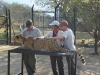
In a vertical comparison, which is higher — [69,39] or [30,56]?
[69,39]

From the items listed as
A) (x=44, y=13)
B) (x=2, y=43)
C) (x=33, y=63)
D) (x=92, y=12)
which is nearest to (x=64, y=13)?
(x=44, y=13)

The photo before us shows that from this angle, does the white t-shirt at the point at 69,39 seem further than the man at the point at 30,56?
No

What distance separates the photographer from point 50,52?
441cm

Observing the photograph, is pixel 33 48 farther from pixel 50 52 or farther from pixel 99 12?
pixel 99 12

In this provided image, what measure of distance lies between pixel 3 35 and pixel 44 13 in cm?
318

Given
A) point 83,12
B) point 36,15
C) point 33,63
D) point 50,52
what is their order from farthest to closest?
1. point 36,15
2. point 83,12
3. point 33,63
4. point 50,52

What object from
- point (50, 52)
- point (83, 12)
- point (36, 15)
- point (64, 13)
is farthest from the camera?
point (36, 15)

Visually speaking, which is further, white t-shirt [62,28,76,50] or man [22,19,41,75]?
man [22,19,41,75]

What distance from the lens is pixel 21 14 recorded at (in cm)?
1565

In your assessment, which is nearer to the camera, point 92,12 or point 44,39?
point 44,39

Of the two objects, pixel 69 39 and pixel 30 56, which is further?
pixel 30 56

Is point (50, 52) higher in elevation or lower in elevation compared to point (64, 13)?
lower

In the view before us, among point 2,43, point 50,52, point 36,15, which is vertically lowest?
point 2,43

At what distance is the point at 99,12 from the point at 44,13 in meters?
5.10
